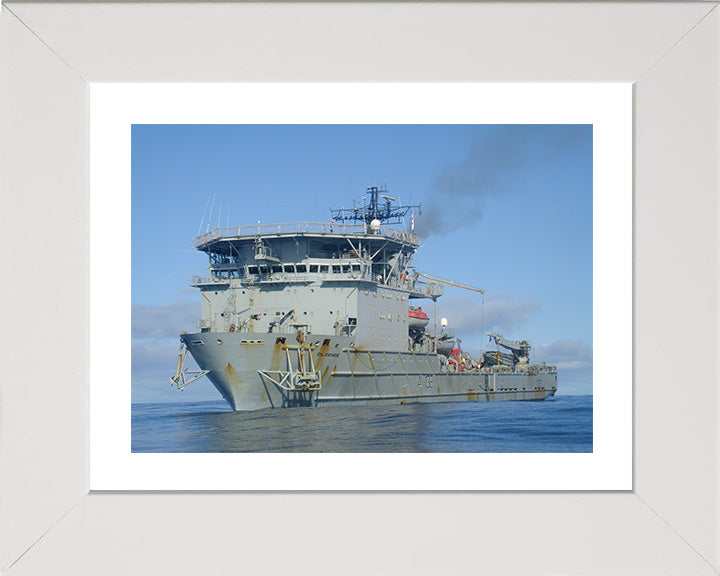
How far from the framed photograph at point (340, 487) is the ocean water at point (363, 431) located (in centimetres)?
604

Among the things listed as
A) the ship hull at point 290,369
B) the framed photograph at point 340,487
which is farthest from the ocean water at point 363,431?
the framed photograph at point 340,487

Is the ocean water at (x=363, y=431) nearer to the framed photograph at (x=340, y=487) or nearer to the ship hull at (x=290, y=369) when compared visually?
the ship hull at (x=290, y=369)

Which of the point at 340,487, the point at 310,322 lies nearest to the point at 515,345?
the point at 310,322

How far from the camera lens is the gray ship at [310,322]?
1692 cm

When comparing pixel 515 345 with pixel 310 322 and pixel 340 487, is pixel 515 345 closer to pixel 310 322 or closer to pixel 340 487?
pixel 310 322

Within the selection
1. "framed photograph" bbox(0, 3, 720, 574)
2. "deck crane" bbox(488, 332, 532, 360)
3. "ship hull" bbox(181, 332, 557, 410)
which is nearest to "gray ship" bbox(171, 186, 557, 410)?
"ship hull" bbox(181, 332, 557, 410)

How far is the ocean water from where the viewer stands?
12.6 metres

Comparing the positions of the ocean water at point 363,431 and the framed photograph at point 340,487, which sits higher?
the framed photograph at point 340,487

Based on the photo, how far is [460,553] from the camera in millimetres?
5535

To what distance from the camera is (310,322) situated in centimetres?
1791
